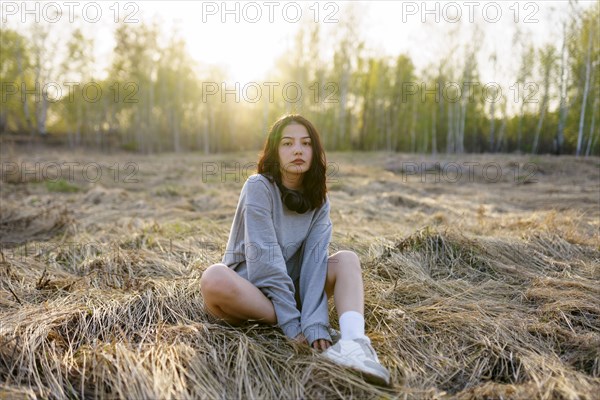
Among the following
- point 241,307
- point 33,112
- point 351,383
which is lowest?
point 351,383

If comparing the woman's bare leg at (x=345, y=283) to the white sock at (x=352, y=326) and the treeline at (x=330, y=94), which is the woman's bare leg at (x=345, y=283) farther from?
the treeline at (x=330, y=94)

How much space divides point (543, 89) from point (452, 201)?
665 inches

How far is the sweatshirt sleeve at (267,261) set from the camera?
1.94 meters

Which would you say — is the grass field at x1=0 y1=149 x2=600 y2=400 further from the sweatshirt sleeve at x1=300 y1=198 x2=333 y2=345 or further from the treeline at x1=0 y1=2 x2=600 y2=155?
the treeline at x1=0 y1=2 x2=600 y2=155

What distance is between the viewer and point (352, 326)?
5.91 feet

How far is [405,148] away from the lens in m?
27.6

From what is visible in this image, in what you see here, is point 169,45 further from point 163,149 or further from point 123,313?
point 123,313

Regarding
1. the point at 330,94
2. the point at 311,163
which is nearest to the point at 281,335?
the point at 311,163

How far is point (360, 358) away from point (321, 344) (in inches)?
9.1

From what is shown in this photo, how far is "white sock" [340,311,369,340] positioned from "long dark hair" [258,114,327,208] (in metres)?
0.62

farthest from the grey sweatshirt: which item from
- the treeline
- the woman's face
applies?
the treeline

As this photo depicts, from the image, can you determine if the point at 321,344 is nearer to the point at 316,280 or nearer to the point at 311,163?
the point at 316,280

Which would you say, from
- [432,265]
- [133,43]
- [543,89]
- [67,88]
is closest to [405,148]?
[543,89]

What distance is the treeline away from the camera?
63.1ft
